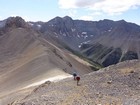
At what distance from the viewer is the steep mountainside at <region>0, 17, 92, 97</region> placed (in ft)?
273

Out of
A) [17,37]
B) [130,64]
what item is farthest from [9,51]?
[130,64]

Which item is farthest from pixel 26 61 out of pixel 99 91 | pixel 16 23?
pixel 99 91

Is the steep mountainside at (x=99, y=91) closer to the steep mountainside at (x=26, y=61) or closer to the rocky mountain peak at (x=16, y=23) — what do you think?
the steep mountainside at (x=26, y=61)

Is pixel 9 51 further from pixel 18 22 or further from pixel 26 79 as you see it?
pixel 26 79

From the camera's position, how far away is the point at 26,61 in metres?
109

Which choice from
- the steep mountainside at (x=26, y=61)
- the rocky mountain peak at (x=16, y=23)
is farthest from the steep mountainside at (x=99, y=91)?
the rocky mountain peak at (x=16, y=23)

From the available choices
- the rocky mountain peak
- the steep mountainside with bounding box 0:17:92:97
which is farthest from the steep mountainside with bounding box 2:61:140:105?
the rocky mountain peak

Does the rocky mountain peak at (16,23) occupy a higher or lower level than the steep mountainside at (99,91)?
higher

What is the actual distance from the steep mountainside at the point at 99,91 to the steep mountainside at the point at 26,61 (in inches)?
1167

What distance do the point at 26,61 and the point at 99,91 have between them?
248 feet

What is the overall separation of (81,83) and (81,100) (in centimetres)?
829

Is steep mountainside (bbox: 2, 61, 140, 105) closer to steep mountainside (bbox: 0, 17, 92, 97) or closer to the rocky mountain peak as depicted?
steep mountainside (bbox: 0, 17, 92, 97)

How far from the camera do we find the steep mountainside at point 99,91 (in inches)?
1264

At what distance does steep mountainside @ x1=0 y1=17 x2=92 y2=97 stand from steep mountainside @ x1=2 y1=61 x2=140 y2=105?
29.6m
